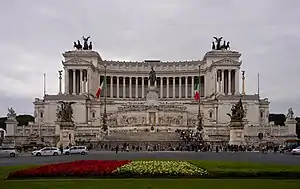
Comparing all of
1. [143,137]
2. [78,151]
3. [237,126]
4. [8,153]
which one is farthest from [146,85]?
[8,153]

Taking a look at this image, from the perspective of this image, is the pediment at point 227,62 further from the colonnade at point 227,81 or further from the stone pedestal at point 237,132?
the stone pedestal at point 237,132

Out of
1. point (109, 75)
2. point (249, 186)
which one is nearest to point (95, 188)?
point (249, 186)

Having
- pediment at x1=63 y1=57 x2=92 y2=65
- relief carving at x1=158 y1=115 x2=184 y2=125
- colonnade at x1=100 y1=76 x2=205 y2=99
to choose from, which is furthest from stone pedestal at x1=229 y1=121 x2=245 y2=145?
colonnade at x1=100 y1=76 x2=205 y2=99

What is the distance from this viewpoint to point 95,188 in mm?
19594

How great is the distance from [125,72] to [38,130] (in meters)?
51.2

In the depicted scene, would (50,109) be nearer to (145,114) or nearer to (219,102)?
(145,114)

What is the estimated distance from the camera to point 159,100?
124500mm

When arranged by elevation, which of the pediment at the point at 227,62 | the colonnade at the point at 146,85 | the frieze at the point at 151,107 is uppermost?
the pediment at the point at 227,62

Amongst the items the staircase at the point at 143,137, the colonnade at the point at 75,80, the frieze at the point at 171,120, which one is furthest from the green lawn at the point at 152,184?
the colonnade at the point at 75,80

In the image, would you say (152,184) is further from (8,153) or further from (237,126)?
(237,126)

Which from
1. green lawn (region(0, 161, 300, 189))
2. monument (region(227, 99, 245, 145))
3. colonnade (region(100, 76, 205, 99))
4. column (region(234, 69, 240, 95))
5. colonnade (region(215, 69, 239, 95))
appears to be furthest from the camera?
colonnade (region(100, 76, 205, 99))

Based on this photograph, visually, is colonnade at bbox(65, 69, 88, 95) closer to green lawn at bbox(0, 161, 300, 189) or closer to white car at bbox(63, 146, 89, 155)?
white car at bbox(63, 146, 89, 155)

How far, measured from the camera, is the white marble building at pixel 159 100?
9212 centimetres

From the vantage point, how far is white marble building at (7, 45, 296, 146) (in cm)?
9212
